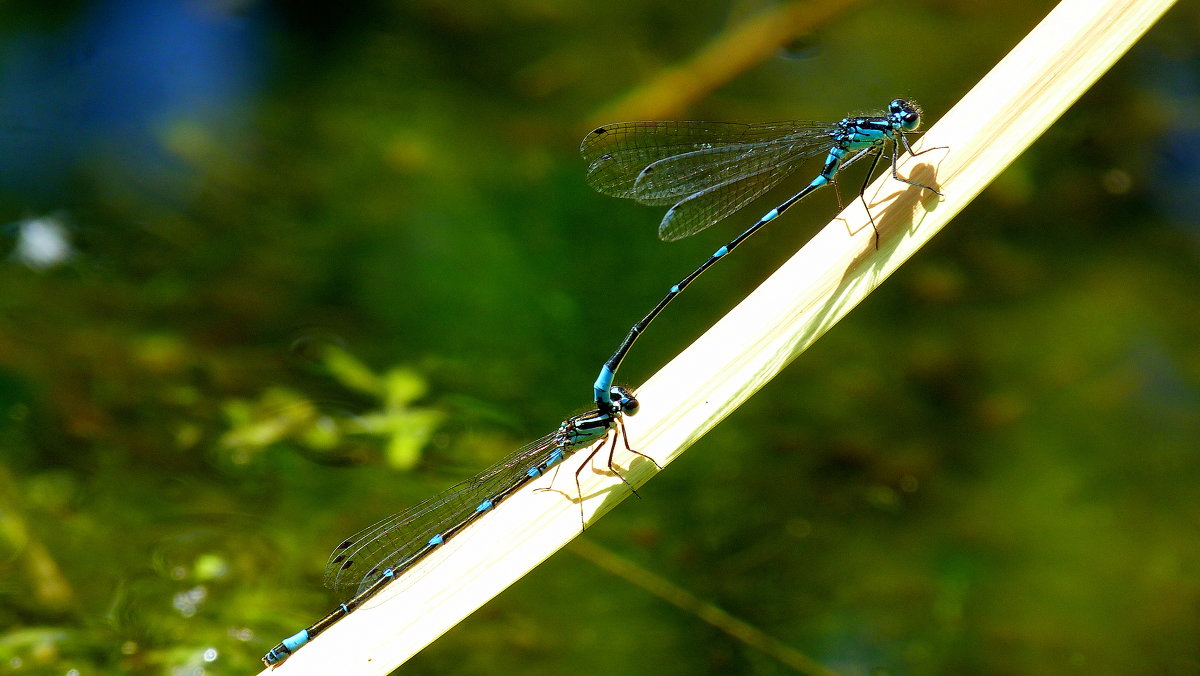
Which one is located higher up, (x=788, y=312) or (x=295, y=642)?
(x=295, y=642)

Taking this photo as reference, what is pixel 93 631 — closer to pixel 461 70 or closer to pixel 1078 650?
pixel 461 70

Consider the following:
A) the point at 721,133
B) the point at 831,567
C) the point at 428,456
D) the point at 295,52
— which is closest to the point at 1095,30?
the point at 721,133

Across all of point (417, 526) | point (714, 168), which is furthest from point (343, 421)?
point (714, 168)

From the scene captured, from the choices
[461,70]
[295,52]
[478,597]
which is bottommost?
[478,597]

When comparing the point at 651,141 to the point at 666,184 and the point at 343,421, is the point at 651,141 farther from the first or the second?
the point at 343,421

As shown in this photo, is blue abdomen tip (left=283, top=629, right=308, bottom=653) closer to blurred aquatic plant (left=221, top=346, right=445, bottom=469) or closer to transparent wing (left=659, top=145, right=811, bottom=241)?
blurred aquatic plant (left=221, top=346, right=445, bottom=469)

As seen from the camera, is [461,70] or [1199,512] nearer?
A: [1199,512]
